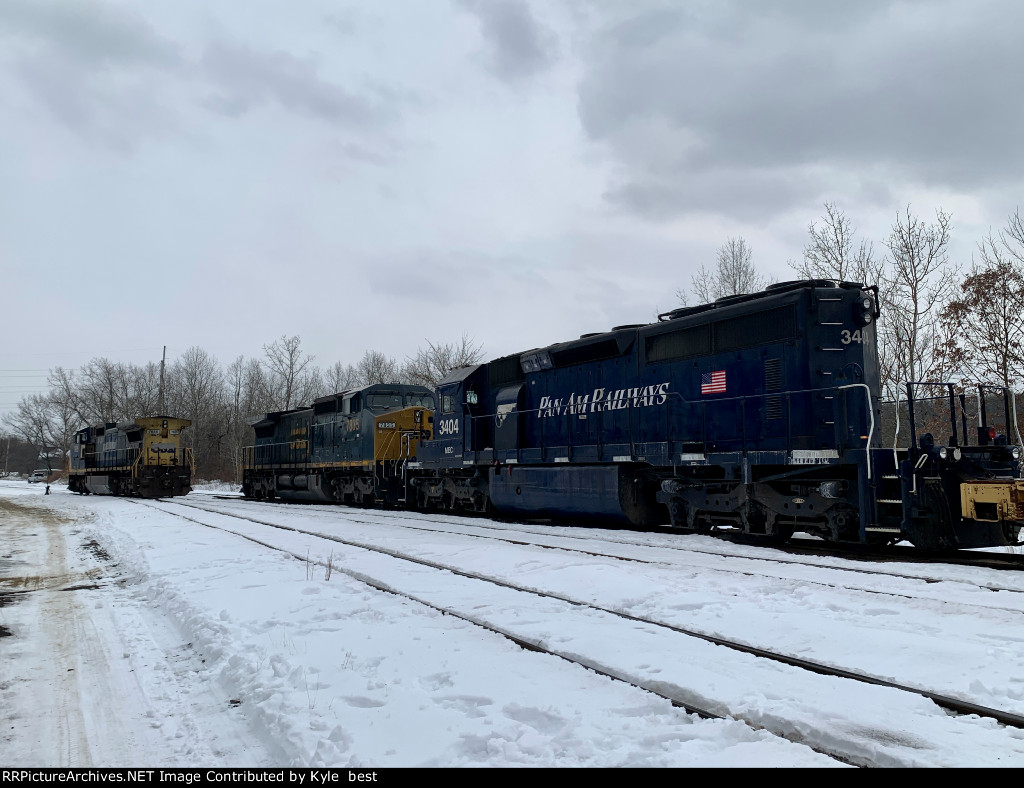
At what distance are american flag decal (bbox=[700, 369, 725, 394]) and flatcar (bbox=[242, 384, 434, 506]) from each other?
10.5 metres

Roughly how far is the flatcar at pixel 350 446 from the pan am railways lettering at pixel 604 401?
6.49 m

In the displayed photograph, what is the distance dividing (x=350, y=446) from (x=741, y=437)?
49.7 ft

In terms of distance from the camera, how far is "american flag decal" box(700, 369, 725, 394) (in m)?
11.4

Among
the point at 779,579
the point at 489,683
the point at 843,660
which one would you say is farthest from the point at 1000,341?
the point at 489,683

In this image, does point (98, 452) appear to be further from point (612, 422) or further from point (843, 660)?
point (843, 660)

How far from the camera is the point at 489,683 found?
4219mm

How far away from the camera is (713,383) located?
11.6m

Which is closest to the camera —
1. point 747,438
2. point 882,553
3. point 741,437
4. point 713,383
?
point 882,553

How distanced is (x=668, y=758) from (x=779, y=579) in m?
4.71

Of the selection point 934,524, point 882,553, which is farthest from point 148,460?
point 934,524

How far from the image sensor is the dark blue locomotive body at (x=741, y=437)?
880 centimetres

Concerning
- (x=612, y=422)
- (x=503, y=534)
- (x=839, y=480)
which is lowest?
(x=503, y=534)

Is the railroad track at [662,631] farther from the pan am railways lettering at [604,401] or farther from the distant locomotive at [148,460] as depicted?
the distant locomotive at [148,460]

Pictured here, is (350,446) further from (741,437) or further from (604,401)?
(741,437)
